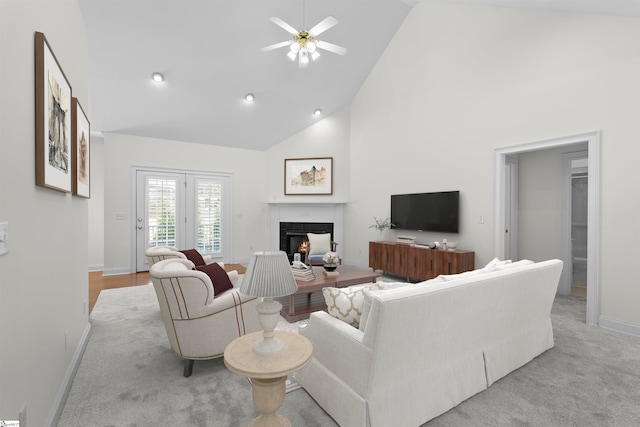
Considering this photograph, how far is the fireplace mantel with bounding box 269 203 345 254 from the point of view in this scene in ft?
23.1

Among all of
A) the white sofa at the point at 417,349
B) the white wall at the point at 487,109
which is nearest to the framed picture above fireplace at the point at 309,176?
the white wall at the point at 487,109

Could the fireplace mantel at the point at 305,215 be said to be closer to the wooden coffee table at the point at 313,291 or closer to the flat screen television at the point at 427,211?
the flat screen television at the point at 427,211

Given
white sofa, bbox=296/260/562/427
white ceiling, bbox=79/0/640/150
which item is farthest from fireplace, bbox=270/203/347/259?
white sofa, bbox=296/260/562/427

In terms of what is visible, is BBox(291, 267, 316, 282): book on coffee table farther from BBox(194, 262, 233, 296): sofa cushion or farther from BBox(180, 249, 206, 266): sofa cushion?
BBox(180, 249, 206, 266): sofa cushion

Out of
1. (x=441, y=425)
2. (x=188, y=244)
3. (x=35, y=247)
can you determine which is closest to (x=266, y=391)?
(x=441, y=425)

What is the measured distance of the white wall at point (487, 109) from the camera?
10.8ft

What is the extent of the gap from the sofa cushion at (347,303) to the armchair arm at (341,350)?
52 millimetres

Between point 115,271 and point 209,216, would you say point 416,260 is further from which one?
point 115,271

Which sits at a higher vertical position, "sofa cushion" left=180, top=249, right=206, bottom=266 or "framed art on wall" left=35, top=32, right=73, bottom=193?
"framed art on wall" left=35, top=32, right=73, bottom=193

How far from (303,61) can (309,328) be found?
134 inches

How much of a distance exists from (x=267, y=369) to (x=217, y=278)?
1.67 metres

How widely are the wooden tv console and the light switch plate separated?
4.69m

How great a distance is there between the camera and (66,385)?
6.89 feet

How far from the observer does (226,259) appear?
7250mm
